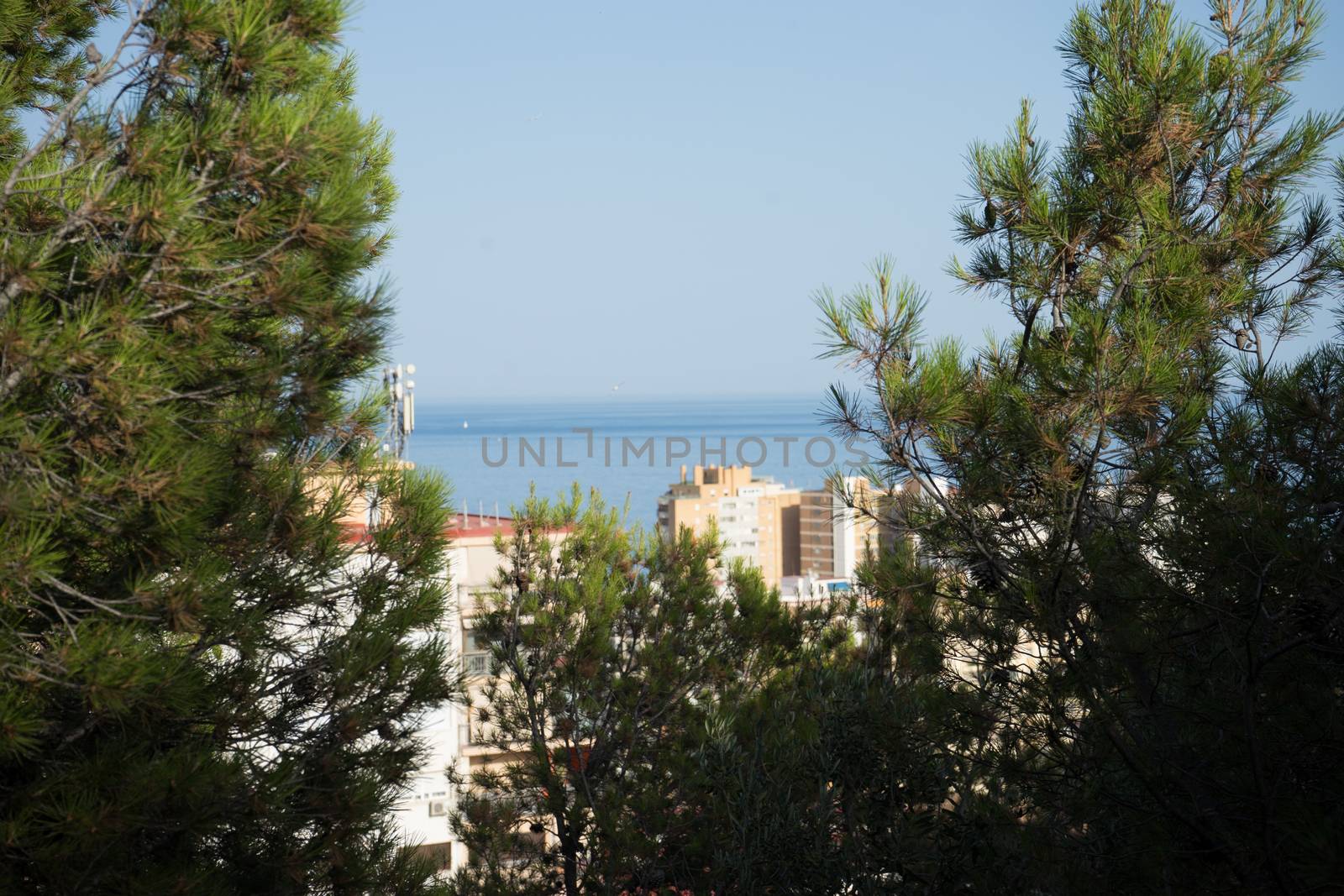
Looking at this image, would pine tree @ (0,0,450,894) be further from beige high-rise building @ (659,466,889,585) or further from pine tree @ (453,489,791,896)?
beige high-rise building @ (659,466,889,585)

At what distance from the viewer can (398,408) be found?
283 inches

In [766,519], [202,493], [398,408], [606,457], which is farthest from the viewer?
[606,457]

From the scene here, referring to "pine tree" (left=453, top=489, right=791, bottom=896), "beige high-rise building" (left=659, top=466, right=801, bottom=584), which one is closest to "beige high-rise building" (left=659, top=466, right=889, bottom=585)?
"beige high-rise building" (left=659, top=466, right=801, bottom=584)

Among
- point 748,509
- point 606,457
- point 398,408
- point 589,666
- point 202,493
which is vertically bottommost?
point 589,666

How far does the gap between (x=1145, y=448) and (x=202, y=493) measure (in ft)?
8.73

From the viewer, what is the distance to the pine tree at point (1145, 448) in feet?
8.02

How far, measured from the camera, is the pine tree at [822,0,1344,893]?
2445 mm

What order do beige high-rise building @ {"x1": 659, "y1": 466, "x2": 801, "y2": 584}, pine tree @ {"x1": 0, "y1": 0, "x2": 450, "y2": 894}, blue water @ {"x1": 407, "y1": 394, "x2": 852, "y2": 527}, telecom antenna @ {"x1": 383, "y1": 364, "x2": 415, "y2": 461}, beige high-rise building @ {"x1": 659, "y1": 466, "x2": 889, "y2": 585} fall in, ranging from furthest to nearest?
blue water @ {"x1": 407, "y1": 394, "x2": 852, "y2": 527} → beige high-rise building @ {"x1": 659, "y1": 466, "x2": 801, "y2": 584} → beige high-rise building @ {"x1": 659, "y1": 466, "x2": 889, "y2": 585} → telecom antenna @ {"x1": 383, "y1": 364, "x2": 415, "y2": 461} → pine tree @ {"x1": 0, "y1": 0, "x2": 450, "y2": 894}

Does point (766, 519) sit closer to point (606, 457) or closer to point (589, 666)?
point (606, 457)

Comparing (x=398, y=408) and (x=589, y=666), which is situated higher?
(x=398, y=408)

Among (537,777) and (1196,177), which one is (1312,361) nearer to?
(1196,177)

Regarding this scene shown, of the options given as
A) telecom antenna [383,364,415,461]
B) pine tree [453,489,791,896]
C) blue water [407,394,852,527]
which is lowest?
pine tree [453,489,791,896]

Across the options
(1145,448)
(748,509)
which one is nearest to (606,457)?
(748,509)

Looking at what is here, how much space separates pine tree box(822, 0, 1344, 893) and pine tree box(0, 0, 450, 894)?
5.79 feet
